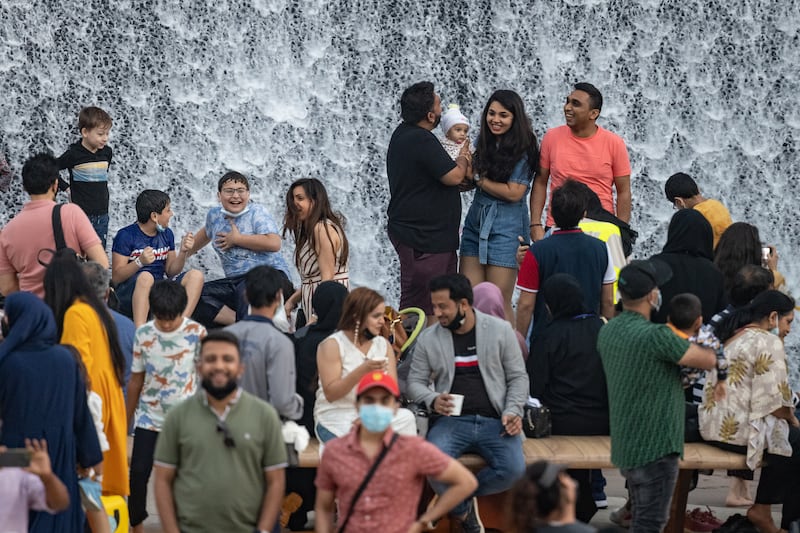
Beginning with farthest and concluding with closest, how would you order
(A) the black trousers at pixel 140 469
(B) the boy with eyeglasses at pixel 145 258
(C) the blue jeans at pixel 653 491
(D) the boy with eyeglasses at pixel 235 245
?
(B) the boy with eyeglasses at pixel 145 258
(D) the boy with eyeglasses at pixel 235 245
(A) the black trousers at pixel 140 469
(C) the blue jeans at pixel 653 491

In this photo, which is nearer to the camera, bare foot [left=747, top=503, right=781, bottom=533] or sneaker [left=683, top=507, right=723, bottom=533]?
bare foot [left=747, top=503, right=781, bottom=533]

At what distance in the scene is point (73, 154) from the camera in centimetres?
1132

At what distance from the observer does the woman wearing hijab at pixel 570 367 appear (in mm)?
8250

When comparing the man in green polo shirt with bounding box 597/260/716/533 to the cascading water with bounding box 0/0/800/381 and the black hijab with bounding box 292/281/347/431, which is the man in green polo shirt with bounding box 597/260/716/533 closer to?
the black hijab with bounding box 292/281/347/431

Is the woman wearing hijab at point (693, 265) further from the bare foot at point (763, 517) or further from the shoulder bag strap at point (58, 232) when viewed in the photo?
the shoulder bag strap at point (58, 232)

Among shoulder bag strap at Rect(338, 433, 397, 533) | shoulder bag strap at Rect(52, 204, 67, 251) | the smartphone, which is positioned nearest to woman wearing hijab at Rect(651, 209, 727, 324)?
shoulder bag strap at Rect(338, 433, 397, 533)

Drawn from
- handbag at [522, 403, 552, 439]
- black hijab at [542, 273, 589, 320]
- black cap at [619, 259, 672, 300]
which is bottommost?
handbag at [522, 403, 552, 439]

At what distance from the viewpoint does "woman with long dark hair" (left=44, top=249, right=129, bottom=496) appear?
7098 mm

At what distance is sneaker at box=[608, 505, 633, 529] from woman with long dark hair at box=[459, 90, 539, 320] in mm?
1619

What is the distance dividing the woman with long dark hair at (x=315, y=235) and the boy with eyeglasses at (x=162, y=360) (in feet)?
6.70

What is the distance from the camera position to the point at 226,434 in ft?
20.2

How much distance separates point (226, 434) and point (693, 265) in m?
3.95

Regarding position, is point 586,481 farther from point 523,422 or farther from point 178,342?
point 178,342

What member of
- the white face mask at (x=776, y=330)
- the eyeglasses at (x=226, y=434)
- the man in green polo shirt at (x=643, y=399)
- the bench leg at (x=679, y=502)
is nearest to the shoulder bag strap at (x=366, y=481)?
the eyeglasses at (x=226, y=434)
